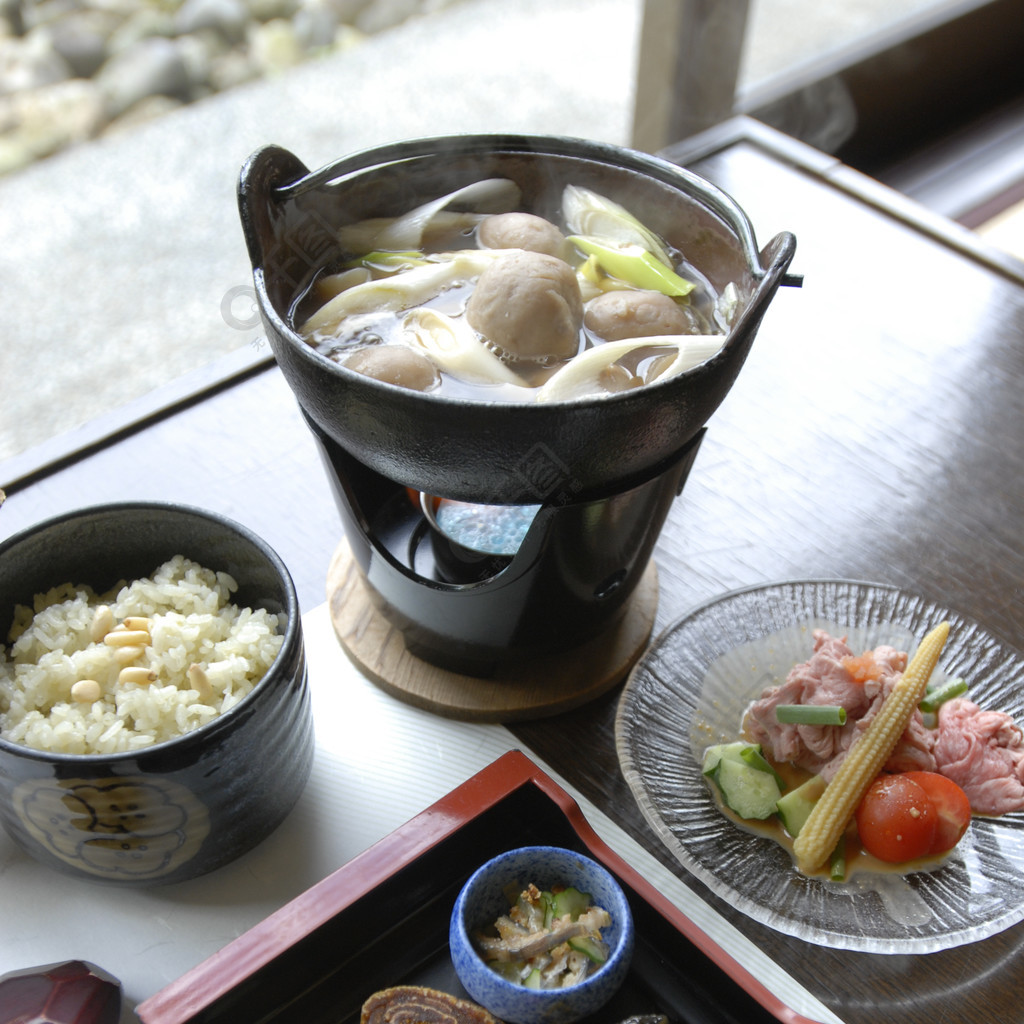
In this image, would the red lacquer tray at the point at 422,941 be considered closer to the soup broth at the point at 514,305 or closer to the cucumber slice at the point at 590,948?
the cucumber slice at the point at 590,948

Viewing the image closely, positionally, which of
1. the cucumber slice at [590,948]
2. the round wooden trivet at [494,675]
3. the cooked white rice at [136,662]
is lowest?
the round wooden trivet at [494,675]

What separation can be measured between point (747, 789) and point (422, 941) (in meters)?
0.34

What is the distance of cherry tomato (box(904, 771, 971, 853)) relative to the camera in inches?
39.4

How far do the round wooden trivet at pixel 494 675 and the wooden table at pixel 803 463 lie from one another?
0.09ft

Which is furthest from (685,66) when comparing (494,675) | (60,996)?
(60,996)

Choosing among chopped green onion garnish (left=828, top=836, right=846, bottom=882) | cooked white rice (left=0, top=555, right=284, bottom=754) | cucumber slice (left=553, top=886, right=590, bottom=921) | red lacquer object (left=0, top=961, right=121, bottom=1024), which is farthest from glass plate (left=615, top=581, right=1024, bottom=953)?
red lacquer object (left=0, top=961, right=121, bottom=1024)

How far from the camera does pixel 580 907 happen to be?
3.03 feet

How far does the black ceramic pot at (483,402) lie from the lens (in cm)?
88

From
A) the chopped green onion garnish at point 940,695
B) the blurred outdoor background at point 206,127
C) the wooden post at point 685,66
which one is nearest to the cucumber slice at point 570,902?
the chopped green onion garnish at point 940,695

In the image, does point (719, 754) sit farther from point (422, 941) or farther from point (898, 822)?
point (422, 941)

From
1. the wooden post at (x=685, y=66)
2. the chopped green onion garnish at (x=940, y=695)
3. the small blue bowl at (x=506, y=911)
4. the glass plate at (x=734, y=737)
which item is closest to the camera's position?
the small blue bowl at (x=506, y=911)

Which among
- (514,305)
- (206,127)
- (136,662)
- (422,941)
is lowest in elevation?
(206,127)

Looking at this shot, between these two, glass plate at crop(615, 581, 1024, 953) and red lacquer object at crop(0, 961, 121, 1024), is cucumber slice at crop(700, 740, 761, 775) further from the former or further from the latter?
red lacquer object at crop(0, 961, 121, 1024)

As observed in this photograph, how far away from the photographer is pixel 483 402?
86cm
